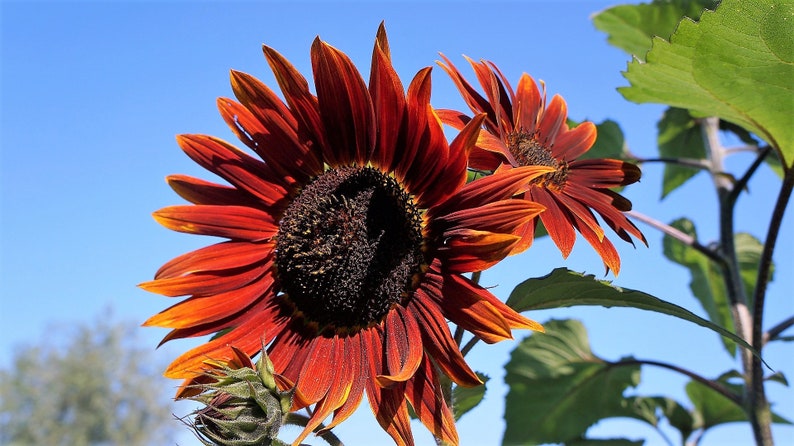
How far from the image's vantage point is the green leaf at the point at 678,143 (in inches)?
107

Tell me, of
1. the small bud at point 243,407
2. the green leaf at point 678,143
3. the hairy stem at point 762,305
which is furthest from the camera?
the green leaf at point 678,143

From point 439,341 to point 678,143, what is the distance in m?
2.16

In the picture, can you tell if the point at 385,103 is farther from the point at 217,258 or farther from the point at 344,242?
the point at 217,258

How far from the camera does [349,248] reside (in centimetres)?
115

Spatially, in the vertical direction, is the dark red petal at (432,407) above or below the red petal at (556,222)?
below

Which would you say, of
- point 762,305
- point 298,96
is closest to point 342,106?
point 298,96

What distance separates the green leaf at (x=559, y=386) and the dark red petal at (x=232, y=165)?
1148 mm

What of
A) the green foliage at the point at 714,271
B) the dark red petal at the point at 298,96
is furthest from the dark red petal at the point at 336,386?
the green foliage at the point at 714,271

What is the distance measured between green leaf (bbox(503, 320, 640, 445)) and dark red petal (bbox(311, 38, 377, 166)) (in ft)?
3.73

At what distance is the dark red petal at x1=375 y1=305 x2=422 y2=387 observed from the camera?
98cm

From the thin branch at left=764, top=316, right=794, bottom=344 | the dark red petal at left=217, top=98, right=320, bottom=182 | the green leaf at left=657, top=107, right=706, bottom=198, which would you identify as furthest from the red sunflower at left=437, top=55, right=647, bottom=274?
the green leaf at left=657, top=107, right=706, bottom=198

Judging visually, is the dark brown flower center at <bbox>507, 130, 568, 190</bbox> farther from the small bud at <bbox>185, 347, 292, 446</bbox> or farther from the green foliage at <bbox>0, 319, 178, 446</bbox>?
the green foliage at <bbox>0, 319, 178, 446</bbox>

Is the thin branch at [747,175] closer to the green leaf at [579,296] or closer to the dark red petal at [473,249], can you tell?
the green leaf at [579,296]

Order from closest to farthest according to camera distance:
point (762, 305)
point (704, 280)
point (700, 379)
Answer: point (762, 305), point (700, 379), point (704, 280)
